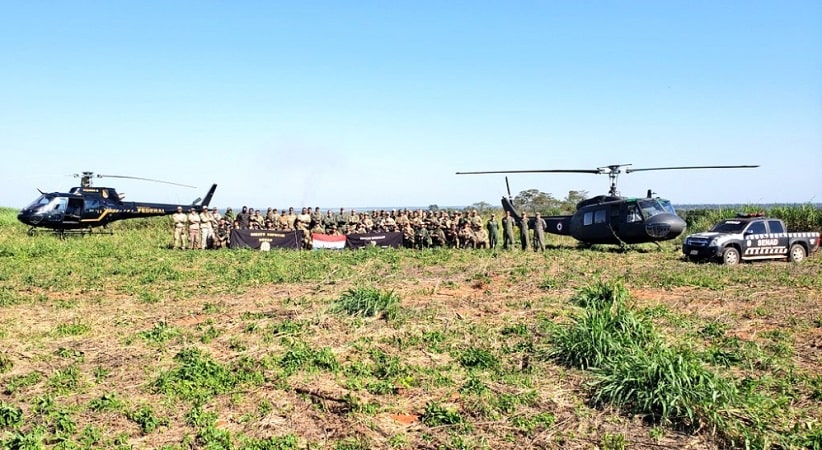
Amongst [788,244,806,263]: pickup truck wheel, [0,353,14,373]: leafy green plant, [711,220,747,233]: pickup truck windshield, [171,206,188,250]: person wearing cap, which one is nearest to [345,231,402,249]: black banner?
[171,206,188,250]: person wearing cap

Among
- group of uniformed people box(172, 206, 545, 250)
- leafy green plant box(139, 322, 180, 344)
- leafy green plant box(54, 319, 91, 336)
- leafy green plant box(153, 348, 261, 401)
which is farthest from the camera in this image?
group of uniformed people box(172, 206, 545, 250)

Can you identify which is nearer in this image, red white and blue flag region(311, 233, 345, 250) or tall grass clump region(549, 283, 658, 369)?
tall grass clump region(549, 283, 658, 369)

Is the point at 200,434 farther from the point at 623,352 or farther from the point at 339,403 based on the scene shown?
Result: the point at 623,352

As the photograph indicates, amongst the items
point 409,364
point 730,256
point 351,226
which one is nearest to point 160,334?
point 409,364

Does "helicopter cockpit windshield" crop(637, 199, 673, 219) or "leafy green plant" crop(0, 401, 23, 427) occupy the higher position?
"helicopter cockpit windshield" crop(637, 199, 673, 219)

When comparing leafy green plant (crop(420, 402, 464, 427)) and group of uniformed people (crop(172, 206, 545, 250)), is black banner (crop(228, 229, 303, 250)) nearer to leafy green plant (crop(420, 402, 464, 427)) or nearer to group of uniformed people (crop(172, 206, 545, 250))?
group of uniformed people (crop(172, 206, 545, 250))

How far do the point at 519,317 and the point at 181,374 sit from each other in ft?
17.1

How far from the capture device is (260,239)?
21.0 metres

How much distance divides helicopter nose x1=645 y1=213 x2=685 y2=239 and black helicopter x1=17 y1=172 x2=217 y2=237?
59.4 feet

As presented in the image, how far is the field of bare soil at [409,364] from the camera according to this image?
17.8 feet

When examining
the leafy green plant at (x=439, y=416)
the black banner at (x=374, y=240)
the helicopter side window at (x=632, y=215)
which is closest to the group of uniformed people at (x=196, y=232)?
the black banner at (x=374, y=240)

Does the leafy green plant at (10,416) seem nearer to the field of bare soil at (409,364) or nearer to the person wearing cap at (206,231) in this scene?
the field of bare soil at (409,364)

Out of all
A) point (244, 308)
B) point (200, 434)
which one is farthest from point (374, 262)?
point (200, 434)

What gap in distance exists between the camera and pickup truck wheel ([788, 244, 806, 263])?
17422mm
